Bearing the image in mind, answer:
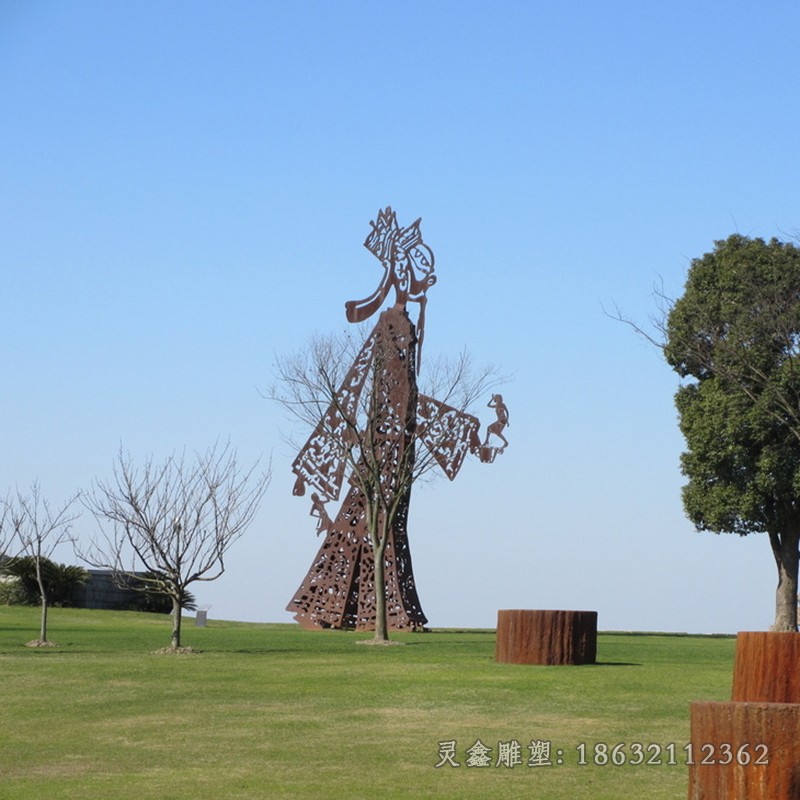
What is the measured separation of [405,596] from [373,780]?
18705 millimetres

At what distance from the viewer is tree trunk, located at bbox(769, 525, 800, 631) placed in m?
32.0

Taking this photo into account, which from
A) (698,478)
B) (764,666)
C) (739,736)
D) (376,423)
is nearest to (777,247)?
(698,478)

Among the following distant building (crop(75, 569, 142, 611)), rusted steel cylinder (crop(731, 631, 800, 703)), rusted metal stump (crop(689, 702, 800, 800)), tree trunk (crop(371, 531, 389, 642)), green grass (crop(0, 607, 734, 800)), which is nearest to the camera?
rusted metal stump (crop(689, 702, 800, 800))

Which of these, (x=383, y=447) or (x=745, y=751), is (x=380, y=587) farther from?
(x=745, y=751)

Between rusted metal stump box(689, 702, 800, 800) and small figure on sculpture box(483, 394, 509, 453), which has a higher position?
small figure on sculpture box(483, 394, 509, 453)

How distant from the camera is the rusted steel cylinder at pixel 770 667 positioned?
38.1 feet

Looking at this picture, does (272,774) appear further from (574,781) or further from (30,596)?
(30,596)

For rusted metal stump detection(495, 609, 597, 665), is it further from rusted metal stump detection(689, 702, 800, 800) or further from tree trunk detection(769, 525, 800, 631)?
tree trunk detection(769, 525, 800, 631)

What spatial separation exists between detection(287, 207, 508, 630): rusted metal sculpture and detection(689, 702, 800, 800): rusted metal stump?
65.5 feet

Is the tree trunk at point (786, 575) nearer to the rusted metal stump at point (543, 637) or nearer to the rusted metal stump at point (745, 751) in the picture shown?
the rusted metal stump at point (543, 637)

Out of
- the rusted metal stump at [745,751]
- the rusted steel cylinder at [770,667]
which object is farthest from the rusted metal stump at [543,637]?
the rusted metal stump at [745,751]

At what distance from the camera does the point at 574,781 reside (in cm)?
1091

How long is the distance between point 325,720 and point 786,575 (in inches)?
839

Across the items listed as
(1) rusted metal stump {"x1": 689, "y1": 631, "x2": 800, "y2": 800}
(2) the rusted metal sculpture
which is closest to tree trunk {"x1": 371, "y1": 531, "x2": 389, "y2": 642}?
(2) the rusted metal sculpture
